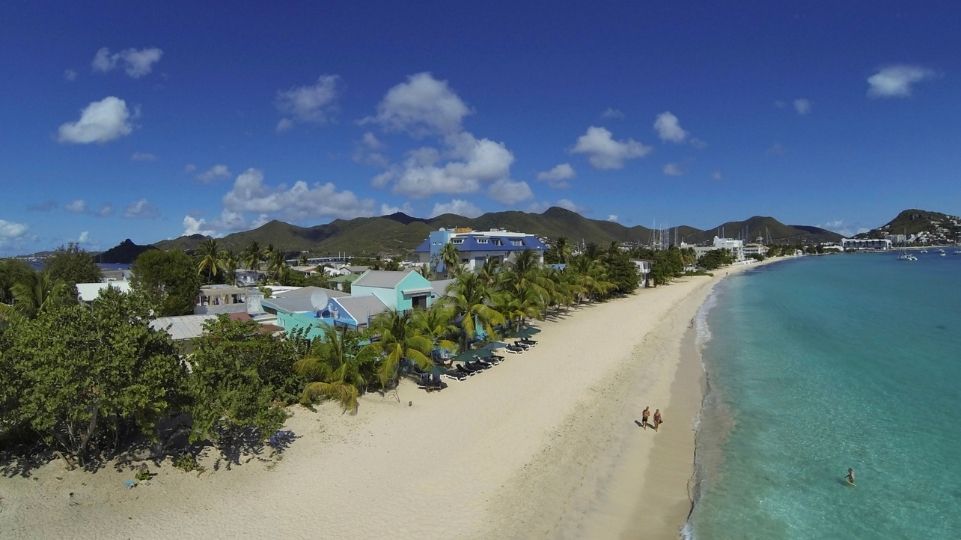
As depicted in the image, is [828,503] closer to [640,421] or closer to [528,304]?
[640,421]

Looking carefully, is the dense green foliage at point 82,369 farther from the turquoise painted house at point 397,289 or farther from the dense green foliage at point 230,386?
the turquoise painted house at point 397,289

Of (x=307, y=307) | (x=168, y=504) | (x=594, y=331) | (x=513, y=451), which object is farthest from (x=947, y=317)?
(x=168, y=504)

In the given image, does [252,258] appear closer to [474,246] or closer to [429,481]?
[474,246]

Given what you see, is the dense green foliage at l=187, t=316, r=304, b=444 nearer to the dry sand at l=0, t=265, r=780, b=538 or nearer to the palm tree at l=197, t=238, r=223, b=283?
the dry sand at l=0, t=265, r=780, b=538

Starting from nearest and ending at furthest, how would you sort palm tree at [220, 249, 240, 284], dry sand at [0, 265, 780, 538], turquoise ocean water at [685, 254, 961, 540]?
dry sand at [0, 265, 780, 538], turquoise ocean water at [685, 254, 961, 540], palm tree at [220, 249, 240, 284]

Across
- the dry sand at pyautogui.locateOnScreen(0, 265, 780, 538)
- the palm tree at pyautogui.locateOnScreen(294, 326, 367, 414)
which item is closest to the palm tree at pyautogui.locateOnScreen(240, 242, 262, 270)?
the palm tree at pyautogui.locateOnScreen(294, 326, 367, 414)

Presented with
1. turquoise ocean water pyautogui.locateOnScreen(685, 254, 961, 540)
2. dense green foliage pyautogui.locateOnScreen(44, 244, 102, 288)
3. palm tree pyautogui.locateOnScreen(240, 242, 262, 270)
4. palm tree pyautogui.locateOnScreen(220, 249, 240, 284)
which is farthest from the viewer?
palm tree pyautogui.locateOnScreen(240, 242, 262, 270)
